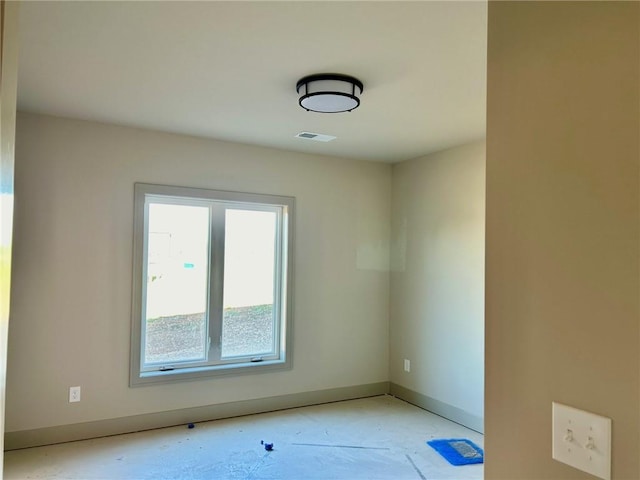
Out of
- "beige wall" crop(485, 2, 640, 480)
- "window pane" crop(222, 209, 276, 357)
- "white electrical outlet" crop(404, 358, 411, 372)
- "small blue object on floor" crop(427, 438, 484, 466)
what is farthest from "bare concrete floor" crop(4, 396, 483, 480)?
"beige wall" crop(485, 2, 640, 480)

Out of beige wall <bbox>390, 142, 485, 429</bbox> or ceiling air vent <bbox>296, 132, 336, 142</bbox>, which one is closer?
ceiling air vent <bbox>296, 132, 336, 142</bbox>

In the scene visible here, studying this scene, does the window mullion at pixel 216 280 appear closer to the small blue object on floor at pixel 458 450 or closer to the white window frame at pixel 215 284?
the white window frame at pixel 215 284

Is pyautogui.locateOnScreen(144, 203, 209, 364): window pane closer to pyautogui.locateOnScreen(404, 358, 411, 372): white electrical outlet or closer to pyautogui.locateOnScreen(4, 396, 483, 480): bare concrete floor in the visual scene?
pyautogui.locateOnScreen(4, 396, 483, 480): bare concrete floor

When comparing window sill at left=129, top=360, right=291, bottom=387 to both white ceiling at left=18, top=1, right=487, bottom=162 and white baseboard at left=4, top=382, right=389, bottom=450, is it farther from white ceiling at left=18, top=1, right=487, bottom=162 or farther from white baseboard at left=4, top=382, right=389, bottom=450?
white ceiling at left=18, top=1, right=487, bottom=162

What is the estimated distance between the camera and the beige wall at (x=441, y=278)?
3.84 meters

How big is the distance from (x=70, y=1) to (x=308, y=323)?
321 cm

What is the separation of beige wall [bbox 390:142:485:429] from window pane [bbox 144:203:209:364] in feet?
6.34

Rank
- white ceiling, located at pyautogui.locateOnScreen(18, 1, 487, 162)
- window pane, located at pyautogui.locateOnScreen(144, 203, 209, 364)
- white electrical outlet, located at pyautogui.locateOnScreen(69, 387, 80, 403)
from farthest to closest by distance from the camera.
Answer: window pane, located at pyautogui.locateOnScreen(144, 203, 209, 364) < white electrical outlet, located at pyautogui.locateOnScreen(69, 387, 80, 403) < white ceiling, located at pyautogui.locateOnScreen(18, 1, 487, 162)

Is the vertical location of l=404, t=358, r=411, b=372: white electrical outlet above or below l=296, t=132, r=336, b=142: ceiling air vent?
below

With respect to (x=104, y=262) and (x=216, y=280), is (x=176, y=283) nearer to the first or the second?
(x=216, y=280)

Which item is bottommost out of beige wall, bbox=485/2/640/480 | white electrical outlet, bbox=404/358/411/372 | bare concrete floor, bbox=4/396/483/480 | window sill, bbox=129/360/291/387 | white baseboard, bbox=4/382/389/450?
bare concrete floor, bbox=4/396/483/480

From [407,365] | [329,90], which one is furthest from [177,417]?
[329,90]

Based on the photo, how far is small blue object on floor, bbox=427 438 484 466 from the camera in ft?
10.4

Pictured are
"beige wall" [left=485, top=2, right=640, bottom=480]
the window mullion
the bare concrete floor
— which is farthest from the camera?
the window mullion
